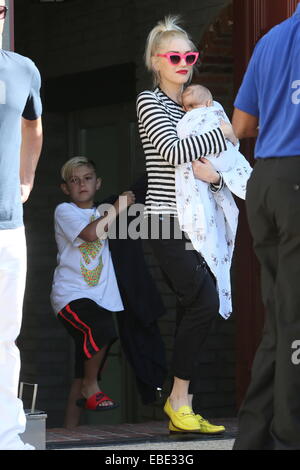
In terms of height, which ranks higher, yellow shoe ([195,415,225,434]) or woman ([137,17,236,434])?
woman ([137,17,236,434])

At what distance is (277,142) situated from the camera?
14.1 ft

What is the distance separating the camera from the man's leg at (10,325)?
4570mm

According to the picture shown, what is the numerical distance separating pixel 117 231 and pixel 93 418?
3.48 m

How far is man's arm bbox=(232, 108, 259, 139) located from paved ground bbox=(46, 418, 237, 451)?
4.90 ft

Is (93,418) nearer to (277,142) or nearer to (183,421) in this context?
(183,421)

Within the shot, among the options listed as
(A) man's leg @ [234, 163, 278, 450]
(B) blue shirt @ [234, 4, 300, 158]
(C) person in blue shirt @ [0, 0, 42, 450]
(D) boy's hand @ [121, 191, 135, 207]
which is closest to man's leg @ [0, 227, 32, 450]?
(C) person in blue shirt @ [0, 0, 42, 450]

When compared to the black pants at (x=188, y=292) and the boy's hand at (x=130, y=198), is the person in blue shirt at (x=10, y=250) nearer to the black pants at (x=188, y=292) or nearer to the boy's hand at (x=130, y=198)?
the black pants at (x=188, y=292)

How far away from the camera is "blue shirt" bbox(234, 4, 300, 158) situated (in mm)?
4273

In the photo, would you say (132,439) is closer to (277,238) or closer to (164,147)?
(164,147)

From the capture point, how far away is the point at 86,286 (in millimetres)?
6926

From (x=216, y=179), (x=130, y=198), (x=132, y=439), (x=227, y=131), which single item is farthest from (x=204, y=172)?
(x=132, y=439)

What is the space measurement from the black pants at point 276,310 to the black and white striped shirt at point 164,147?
4.52ft

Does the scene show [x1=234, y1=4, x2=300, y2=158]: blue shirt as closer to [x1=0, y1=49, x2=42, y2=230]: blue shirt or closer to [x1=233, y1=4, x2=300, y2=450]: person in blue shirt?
[x1=233, y1=4, x2=300, y2=450]: person in blue shirt

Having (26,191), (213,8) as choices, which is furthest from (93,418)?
(26,191)
